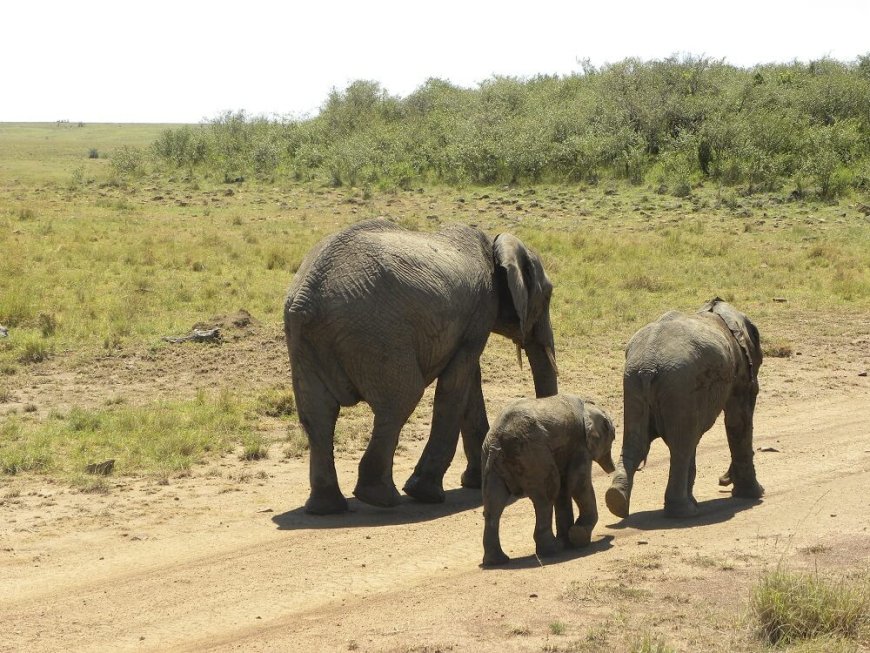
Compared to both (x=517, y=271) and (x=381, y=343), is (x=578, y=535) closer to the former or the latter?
(x=381, y=343)

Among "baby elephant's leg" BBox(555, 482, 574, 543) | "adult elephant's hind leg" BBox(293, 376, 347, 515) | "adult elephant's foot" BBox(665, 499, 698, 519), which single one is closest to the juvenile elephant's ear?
"adult elephant's foot" BBox(665, 499, 698, 519)

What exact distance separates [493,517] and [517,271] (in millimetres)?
2992

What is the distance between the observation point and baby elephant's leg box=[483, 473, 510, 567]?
293 inches

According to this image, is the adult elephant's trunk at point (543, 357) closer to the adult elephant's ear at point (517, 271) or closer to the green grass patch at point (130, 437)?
the adult elephant's ear at point (517, 271)

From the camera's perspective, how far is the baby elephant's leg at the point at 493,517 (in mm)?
7453

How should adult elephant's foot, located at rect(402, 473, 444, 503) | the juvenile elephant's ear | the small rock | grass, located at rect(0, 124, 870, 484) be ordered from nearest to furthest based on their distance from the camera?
the juvenile elephant's ear < adult elephant's foot, located at rect(402, 473, 444, 503) < the small rock < grass, located at rect(0, 124, 870, 484)

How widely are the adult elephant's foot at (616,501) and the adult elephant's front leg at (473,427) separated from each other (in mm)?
1865

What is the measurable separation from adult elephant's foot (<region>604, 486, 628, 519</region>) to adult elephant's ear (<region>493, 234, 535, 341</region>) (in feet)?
6.72

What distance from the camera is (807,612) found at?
6.01 meters

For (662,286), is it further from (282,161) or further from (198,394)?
(282,161)

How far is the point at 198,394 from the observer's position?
12852 mm

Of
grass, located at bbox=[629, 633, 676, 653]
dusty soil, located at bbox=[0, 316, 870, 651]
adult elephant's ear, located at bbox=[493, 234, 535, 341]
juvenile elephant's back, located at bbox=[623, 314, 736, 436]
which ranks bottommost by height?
dusty soil, located at bbox=[0, 316, 870, 651]

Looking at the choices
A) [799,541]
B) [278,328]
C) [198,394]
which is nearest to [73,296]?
[278,328]

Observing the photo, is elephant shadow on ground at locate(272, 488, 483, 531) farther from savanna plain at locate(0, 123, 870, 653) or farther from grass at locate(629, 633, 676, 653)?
grass at locate(629, 633, 676, 653)
